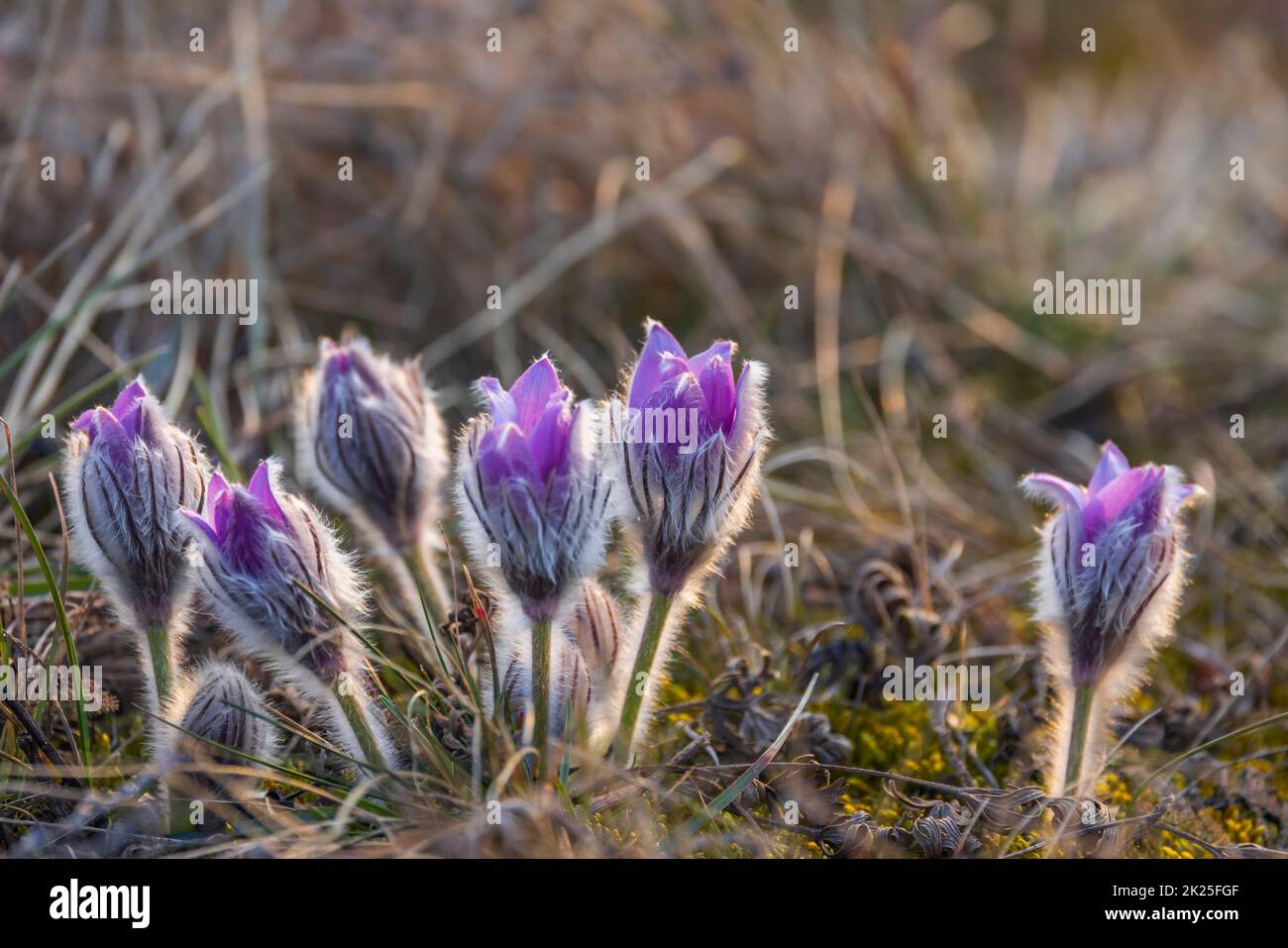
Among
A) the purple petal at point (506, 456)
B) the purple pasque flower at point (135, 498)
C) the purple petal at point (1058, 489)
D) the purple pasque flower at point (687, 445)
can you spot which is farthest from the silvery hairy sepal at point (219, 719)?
the purple petal at point (1058, 489)

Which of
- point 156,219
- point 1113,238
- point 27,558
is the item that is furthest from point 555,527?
point 1113,238

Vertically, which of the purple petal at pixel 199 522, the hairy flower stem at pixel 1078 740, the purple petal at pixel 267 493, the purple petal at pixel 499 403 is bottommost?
the hairy flower stem at pixel 1078 740

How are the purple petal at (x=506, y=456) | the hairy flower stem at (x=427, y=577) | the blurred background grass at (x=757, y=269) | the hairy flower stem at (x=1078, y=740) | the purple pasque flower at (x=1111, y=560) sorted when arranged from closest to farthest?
the purple petal at (x=506, y=456), the purple pasque flower at (x=1111, y=560), the hairy flower stem at (x=1078, y=740), the hairy flower stem at (x=427, y=577), the blurred background grass at (x=757, y=269)

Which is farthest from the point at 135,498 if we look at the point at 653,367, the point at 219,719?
the point at 653,367

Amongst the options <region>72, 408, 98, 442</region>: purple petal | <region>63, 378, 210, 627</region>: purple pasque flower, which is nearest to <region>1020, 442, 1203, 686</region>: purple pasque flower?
<region>63, 378, 210, 627</region>: purple pasque flower

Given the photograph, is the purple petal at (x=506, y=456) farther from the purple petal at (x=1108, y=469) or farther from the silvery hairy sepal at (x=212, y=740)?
the purple petal at (x=1108, y=469)

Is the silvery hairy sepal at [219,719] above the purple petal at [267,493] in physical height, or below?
below

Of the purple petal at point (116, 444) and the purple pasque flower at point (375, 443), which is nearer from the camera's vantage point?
the purple petal at point (116, 444)
